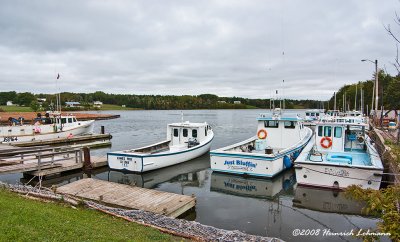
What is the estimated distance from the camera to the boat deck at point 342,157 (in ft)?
47.9

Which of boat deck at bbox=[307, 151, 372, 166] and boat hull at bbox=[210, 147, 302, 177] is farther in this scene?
boat hull at bbox=[210, 147, 302, 177]

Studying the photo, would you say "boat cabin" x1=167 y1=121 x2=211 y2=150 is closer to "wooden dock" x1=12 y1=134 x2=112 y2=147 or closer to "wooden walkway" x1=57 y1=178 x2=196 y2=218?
"wooden walkway" x1=57 y1=178 x2=196 y2=218

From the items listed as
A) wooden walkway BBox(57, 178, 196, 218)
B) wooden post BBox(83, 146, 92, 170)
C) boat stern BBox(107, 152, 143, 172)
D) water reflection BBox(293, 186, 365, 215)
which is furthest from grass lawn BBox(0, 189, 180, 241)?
wooden post BBox(83, 146, 92, 170)

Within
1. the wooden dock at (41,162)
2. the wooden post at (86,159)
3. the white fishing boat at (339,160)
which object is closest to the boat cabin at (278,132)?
the white fishing boat at (339,160)

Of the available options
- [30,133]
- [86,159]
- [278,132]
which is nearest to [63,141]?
[30,133]

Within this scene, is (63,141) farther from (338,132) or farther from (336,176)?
(336,176)

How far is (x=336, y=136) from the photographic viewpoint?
1648 centimetres

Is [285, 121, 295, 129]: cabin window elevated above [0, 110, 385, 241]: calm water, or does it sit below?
above

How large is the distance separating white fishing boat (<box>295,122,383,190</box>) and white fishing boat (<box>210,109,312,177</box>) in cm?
121

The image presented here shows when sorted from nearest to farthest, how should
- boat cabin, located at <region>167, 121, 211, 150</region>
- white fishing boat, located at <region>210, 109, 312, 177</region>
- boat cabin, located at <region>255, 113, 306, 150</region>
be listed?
white fishing boat, located at <region>210, 109, 312, 177</region>
boat cabin, located at <region>255, 113, 306, 150</region>
boat cabin, located at <region>167, 121, 211, 150</region>

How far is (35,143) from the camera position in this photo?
28.0m

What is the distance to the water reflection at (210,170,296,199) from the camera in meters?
13.7

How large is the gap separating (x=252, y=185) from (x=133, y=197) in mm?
6363

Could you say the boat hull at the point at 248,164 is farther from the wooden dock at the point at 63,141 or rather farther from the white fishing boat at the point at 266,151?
the wooden dock at the point at 63,141
